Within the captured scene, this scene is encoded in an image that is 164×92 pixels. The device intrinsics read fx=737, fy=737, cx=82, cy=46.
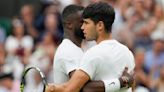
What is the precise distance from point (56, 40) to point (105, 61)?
6866mm

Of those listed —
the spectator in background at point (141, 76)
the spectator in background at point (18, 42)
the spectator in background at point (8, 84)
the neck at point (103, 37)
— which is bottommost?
the spectator in background at point (8, 84)

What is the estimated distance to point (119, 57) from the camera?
7238 millimetres

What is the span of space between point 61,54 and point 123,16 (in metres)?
6.22

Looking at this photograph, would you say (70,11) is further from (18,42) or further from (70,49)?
(18,42)

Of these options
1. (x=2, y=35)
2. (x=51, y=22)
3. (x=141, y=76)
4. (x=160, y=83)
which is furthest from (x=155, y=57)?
(x=2, y=35)

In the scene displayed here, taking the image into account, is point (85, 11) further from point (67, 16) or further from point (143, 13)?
point (143, 13)

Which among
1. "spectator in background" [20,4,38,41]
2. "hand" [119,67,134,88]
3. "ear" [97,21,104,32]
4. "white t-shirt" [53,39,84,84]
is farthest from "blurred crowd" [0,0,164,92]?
"ear" [97,21,104,32]

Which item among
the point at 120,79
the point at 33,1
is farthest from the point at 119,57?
the point at 33,1

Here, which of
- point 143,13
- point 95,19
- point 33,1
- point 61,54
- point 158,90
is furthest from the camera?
point 33,1

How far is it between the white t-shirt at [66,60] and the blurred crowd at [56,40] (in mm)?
3997

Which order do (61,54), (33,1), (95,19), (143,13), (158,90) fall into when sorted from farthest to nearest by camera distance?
1. (33,1)
2. (143,13)
3. (158,90)
4. (61,54)
5. (95,19)

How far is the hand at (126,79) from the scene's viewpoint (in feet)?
23.7

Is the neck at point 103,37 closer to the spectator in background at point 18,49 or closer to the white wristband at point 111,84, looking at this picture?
the white wristband at point 111,84

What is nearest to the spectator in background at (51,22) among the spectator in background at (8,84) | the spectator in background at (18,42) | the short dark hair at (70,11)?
the spectator in background at (18,42)
